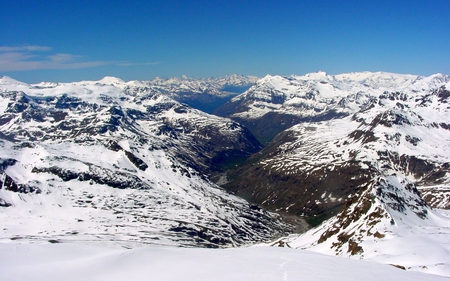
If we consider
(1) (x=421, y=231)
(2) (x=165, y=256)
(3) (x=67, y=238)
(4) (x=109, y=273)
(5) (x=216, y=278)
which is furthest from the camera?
(3) (x=67, y=238)

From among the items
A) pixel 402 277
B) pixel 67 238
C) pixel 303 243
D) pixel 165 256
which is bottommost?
pixel 67 238

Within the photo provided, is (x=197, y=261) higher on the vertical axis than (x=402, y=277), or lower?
lower

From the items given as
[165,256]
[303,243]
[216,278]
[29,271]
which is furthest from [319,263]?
[303,243]

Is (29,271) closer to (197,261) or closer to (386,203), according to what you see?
(197,261)

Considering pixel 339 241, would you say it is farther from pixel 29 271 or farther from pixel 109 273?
pixel 29 271

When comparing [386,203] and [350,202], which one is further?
[350,202]

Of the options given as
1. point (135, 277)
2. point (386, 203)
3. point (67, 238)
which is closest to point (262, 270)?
point (135, 277)

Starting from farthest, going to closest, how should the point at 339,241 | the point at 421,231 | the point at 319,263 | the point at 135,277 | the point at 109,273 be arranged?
the point at 339,241 → the point at 421,231 → the point at 319,263 → the point at 109,273 → the point at 135,277
